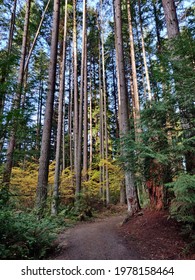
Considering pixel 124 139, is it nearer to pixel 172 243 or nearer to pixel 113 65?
pixel 172 243

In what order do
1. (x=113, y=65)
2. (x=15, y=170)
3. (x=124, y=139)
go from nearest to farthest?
1. (x=124, y=139)
2. (x=15, y=170)
3. (x=113, y=65)

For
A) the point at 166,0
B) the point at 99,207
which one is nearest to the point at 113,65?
the point at 99,207

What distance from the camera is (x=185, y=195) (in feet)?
11.1

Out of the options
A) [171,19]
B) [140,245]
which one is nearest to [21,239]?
[140,245]

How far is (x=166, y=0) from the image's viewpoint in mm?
5430

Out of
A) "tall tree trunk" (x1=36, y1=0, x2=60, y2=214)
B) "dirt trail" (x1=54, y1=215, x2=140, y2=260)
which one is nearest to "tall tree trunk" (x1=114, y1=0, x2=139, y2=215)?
"dirt trail" (x1=54, y1=215, x2=140, y2=260)

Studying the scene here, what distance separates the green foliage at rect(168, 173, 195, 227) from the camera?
309 centimetres

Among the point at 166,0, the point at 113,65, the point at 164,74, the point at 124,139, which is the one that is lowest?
the point at 124,139

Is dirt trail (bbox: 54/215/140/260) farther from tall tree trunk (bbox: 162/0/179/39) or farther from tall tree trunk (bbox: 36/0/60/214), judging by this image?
tall tree trunk (bbox: 162/0/179/39)

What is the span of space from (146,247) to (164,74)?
11.3ft

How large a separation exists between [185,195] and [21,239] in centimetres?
307

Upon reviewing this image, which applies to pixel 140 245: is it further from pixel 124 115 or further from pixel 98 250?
pixel 124 115

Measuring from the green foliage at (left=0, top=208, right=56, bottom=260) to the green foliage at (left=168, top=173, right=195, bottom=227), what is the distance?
2651mm

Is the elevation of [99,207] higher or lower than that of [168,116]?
lower
